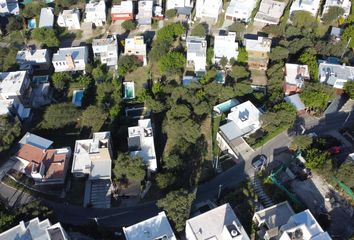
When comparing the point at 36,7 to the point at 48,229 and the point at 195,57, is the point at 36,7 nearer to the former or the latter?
the point at 195,57

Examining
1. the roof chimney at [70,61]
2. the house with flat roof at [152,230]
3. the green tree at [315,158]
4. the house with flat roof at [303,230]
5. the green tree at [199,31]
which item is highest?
the green tree at [199,31]

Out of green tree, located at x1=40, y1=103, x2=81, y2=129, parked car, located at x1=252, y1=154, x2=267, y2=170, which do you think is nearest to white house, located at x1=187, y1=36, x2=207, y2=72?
parked car, located at x1=252, y1=154, x2=267, y2=170

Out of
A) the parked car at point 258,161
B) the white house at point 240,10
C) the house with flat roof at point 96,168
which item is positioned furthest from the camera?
the white house at point 240,10

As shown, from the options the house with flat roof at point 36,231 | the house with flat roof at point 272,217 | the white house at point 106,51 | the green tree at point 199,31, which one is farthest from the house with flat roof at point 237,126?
the house with flat roof at point 36,231

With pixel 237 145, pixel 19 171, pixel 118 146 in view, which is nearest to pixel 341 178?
pixel 237 145

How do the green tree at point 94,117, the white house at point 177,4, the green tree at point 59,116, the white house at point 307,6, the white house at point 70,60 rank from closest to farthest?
the green tree at point 94,117 → the green tree at point 59,116 → the white house at point 70,60 → the white house at point 307,6 → the white house at point 177,4

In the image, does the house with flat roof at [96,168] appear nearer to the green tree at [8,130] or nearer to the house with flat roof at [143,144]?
the house with flat roof at [143,144]
